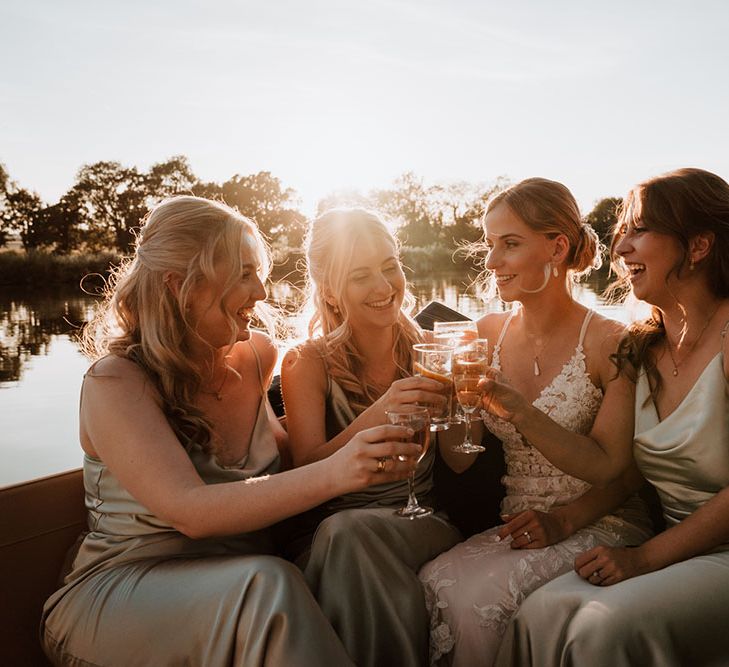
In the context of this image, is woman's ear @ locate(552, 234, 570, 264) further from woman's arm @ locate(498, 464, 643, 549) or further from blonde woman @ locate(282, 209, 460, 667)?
woman's arm @ locate(498, 464, 643, 549)

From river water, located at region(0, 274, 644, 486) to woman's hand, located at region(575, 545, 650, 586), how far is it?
7.40 metres

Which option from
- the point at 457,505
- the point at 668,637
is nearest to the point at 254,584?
the point at 668,637

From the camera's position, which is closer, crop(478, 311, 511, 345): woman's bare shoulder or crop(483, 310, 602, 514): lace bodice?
crop(483, 310, 602, 514): lace bodice

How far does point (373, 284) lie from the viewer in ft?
9.59

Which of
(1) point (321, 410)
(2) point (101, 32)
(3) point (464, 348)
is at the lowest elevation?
(1) point (321, 410)

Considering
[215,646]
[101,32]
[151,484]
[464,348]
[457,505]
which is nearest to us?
[215,646]

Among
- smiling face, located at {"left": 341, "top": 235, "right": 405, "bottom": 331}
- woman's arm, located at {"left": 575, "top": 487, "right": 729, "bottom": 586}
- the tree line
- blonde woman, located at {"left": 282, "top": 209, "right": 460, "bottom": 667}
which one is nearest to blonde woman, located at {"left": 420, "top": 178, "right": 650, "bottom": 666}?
blonde woman, located at {"left": 282, "top": 209, "right": 460, "bottom": 667}

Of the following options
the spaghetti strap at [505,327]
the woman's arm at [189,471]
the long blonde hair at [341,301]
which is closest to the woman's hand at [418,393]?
the woman's arm at [189,471]

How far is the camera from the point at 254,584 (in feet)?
6.23

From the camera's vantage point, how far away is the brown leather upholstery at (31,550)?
97.7 inches

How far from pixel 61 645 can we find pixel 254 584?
0.66m

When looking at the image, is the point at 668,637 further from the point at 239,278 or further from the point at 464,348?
the point at 239,278

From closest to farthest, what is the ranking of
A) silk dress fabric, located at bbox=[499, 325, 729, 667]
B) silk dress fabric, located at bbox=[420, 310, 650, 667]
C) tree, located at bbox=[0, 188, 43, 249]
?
silk dress fabric, located at bbox=[499, 325, 729, 667]
silk dress fabric, located at bbox=[420, 310, 650, 667]
tree, located at bbox=[0, 188, 43, 249]

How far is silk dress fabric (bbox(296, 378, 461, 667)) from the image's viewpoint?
224 cm
